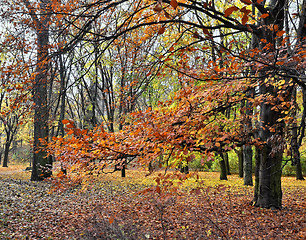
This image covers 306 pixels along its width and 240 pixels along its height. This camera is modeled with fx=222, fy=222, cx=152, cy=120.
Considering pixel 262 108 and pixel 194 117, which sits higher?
pixel 262 108

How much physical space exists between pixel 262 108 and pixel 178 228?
14.2 ft

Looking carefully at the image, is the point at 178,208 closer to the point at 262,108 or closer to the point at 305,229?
the point at 305,229

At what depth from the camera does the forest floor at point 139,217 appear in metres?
4.81

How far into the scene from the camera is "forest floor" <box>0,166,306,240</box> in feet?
15.8

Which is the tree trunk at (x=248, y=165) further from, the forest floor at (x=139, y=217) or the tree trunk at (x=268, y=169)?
the tree trunk at (x=268, y=169)

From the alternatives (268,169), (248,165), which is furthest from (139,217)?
(248,165)

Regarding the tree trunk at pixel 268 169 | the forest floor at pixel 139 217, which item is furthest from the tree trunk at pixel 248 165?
the tree trunk at pixel 268 169

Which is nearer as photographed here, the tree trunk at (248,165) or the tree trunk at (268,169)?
the tree trunk at (268,169)

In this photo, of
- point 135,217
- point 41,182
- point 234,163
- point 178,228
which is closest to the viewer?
point 178,228

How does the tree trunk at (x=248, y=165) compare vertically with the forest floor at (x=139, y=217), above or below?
above

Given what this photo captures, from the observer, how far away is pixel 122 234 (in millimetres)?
4375

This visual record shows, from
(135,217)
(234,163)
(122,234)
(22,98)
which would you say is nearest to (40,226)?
(135,217)

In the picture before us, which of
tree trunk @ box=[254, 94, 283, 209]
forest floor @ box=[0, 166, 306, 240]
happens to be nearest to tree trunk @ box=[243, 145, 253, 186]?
forest floor @ box=[0, 166, 306, 240]

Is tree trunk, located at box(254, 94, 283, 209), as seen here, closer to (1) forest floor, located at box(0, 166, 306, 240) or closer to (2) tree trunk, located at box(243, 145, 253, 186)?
(1) forest floor, located at box(0, 166, 306, 240)
